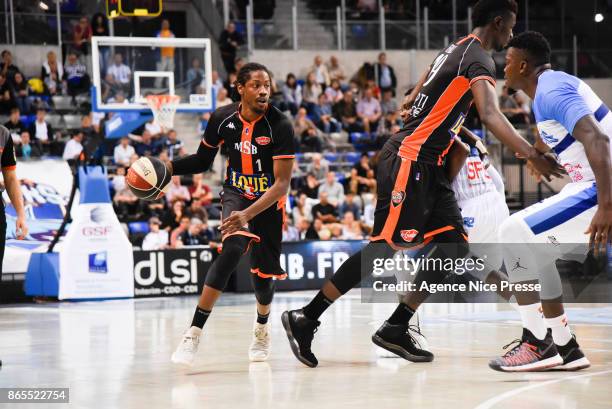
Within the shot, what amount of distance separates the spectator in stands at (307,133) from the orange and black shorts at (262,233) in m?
13.3

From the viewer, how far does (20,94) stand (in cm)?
1988

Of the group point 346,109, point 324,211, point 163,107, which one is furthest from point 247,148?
point 346,109

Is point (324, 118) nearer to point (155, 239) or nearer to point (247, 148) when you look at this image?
point (155, 239)

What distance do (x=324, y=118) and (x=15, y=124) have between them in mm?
6574

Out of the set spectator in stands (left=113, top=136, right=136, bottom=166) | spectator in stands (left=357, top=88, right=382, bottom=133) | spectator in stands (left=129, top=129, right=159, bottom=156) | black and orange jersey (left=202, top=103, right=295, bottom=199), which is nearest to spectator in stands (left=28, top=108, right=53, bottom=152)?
spectator in stands (left=113, top=136, right=136, bottom=166)

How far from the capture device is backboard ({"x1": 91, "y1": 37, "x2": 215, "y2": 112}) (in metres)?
16.2

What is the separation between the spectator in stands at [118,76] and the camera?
16.2 meters

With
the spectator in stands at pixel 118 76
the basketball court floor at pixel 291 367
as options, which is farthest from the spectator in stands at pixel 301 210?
the basketball court floor at pixel 291 367

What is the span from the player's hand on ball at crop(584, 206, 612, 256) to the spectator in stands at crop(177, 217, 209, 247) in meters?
11.4

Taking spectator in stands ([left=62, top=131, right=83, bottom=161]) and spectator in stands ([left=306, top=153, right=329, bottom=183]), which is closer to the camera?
spectator in stands ([left=62, top=131, right=83, bottom=161])

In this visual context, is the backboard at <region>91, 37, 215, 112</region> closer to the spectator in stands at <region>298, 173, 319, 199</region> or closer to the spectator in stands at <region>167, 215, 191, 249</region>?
the spectator in stands at <region>167, 215, 191, 249</region>

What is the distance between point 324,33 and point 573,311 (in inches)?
537

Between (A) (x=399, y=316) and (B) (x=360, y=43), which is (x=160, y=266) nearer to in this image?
(A) (x=399, y=316)

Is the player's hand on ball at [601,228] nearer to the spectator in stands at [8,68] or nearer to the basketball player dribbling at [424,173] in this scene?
the basketball player dribbling at [424,173]
